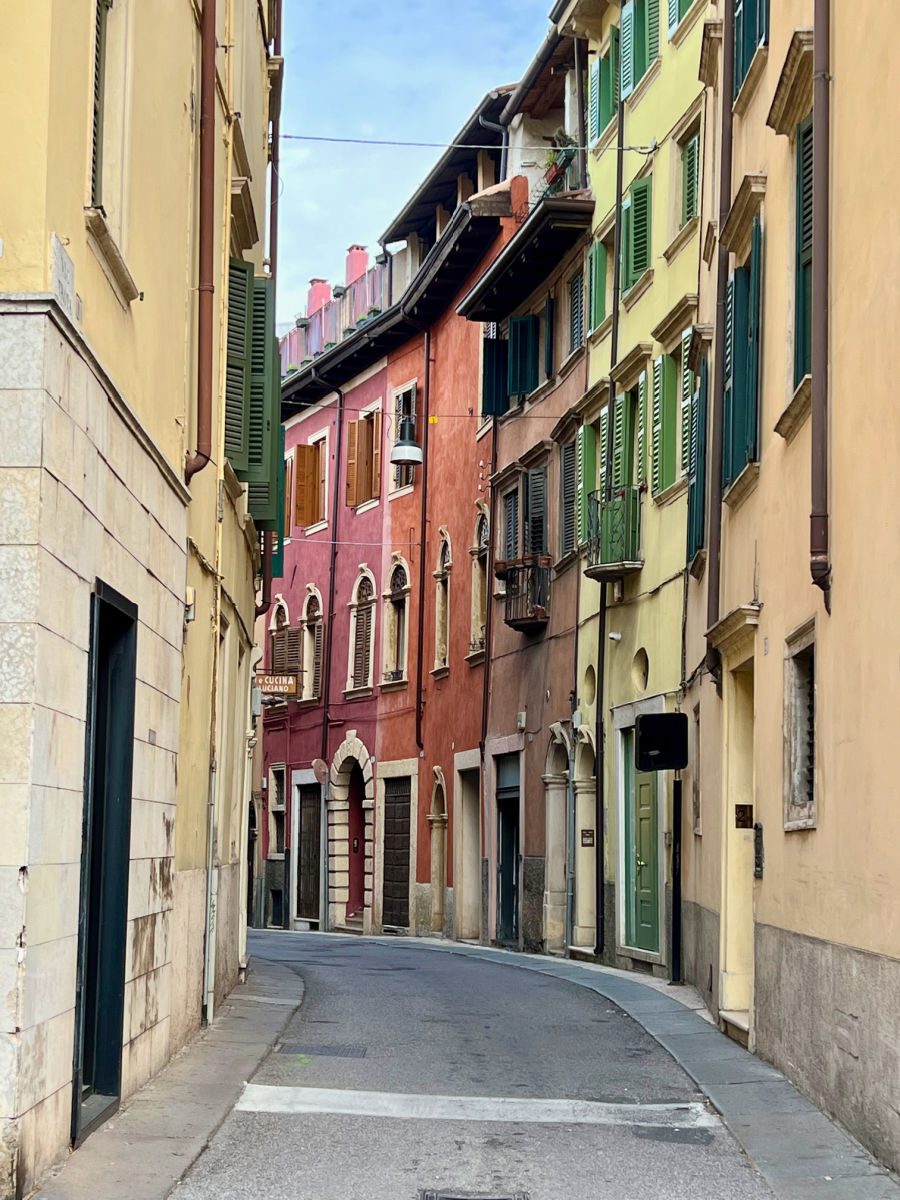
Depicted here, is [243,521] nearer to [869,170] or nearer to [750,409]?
[750,409]

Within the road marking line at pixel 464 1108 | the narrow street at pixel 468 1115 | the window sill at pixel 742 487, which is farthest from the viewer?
the window sill at pixel 742 487

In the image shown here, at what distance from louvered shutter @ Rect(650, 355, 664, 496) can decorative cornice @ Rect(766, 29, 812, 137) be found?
8.54 metres

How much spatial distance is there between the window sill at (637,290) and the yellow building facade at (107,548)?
26.4 feet

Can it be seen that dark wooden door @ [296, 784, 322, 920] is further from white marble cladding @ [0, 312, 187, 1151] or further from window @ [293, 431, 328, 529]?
white marble cladding @ [0, 312, 187, 1151]

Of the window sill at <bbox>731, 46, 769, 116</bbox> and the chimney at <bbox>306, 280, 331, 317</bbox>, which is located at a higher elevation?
the chimney at <bbox>306, 280, 331, 317</bbox>

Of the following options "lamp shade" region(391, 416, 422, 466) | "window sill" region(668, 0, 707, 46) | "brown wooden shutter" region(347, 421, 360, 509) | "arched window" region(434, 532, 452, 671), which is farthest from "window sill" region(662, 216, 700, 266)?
"brown wooden shutter" region(347, 421, 360, 509)

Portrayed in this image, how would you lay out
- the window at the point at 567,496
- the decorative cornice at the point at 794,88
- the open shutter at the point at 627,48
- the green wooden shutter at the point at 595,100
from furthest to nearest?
1. the window at the point at 567,496
2. the green wooden shutter at the point at 595,100
3. the open shutter at the point at 627,48
4. the decorative cornice at the point at 794,88

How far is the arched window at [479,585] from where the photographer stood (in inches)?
1200

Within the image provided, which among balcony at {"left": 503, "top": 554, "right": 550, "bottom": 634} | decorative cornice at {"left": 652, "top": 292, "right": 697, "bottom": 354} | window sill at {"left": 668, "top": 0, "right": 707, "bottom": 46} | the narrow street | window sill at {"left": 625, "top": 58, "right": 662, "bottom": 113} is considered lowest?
the narrow street

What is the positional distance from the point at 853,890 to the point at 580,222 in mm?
17195

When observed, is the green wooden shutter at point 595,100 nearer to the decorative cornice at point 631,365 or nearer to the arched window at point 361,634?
the decorative cornice at point 631,365

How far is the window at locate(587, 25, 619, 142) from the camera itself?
80.1ft

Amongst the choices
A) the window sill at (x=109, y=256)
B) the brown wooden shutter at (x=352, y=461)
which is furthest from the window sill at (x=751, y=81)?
the brown wooden shutter at (x=352, y=461)

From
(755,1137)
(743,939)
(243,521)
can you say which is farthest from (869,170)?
(243,521)
